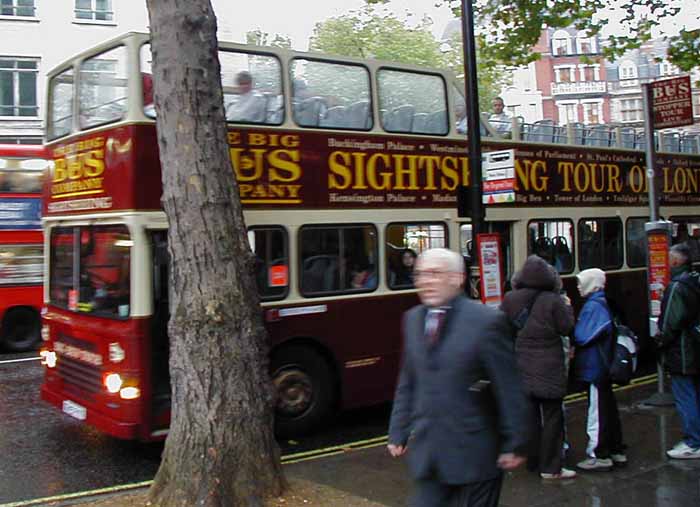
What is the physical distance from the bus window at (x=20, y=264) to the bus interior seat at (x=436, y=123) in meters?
8.76

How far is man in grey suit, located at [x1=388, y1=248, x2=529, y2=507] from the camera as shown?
3.69 m

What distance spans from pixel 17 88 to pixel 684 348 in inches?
995

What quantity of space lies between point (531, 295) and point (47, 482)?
14.6ft

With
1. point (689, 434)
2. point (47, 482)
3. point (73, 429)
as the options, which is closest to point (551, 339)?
point (689, 434)

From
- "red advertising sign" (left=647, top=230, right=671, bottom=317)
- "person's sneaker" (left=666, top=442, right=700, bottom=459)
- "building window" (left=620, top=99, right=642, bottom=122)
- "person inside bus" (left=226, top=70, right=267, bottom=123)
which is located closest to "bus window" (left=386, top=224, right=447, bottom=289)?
"person inside bus" (left=226, top=70, right=267, bottom=123)

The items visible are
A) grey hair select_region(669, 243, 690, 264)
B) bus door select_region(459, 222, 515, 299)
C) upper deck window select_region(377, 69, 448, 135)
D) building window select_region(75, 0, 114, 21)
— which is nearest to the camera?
grey hair select_region(669, 243, 690, 264)

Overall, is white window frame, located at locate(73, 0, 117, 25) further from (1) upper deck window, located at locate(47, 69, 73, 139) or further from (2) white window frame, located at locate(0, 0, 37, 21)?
(1) upper deck window, located at locate(47, 69, 73, 139)

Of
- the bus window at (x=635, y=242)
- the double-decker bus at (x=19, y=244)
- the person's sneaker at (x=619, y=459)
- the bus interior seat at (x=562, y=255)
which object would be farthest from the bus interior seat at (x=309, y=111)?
the double-decker bus at (x=19, y=244)

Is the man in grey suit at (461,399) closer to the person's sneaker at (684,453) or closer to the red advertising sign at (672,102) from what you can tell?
the person's sneaker at (684,453)

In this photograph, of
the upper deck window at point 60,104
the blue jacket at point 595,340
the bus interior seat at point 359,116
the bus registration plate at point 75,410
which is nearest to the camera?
the blue jacket at point 595,340

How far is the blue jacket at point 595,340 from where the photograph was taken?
6621 mm

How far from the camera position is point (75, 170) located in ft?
27.2

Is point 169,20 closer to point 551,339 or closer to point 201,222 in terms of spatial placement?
point 201,222

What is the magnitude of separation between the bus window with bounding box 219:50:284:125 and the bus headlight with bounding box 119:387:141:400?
278 cm
